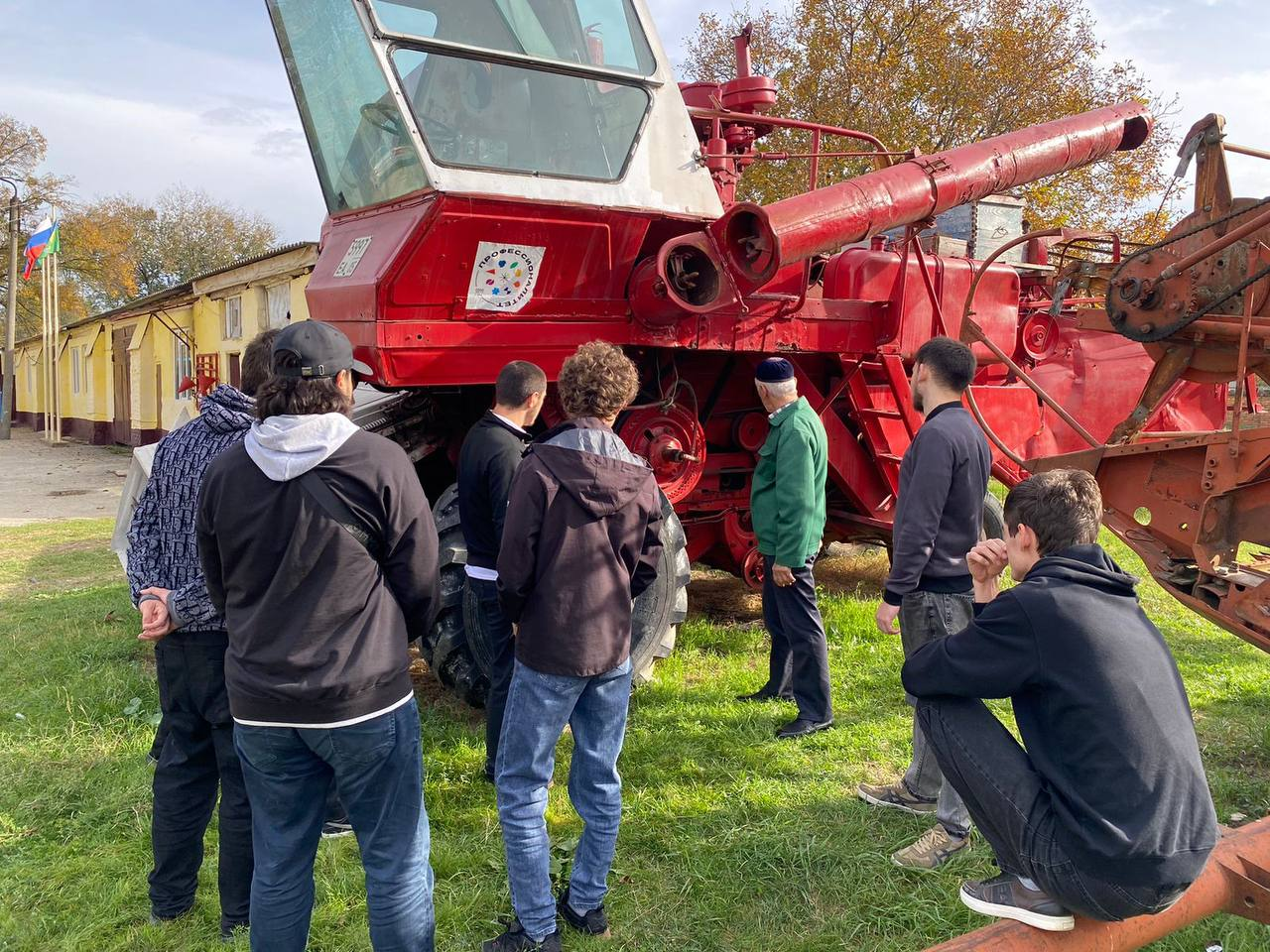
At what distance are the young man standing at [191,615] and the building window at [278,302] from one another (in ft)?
44.6

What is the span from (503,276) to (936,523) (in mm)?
2045

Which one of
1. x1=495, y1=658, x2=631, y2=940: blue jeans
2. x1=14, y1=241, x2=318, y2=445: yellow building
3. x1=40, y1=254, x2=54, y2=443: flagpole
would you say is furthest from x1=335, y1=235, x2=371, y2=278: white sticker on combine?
x1=40, y1=254, x2=54, y2=443: flagpole

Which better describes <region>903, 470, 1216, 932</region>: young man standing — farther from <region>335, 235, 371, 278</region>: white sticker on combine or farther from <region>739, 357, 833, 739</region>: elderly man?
<region>335, 235, 371, 278</region>: white sticker on combine

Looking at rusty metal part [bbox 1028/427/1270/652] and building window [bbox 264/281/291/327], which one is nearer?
rusty metal part [bbox 1028/427/1270/652]

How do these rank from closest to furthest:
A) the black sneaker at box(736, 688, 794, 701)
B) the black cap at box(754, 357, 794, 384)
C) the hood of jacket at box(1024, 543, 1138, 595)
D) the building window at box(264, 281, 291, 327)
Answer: the hood of jacket at box(1024, 543, 1138, 595) < the black cap at box(754, 357, 794, 384) < the black sneaker at box(736, 688, 794, 701) < the building window at box(264, 281, 291, 327)

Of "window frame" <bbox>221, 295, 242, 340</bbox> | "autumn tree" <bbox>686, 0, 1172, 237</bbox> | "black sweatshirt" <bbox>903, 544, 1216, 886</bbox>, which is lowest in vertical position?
"black sweatshirt" <bbox>903, 544, 1216, 886</bbox>

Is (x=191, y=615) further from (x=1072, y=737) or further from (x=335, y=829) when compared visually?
(x=1072, y=737)

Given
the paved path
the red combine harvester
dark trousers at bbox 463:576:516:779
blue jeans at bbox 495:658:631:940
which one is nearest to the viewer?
blue jeans at bbox 495:658:631:940

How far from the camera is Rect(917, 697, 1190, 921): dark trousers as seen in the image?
78.3 inches

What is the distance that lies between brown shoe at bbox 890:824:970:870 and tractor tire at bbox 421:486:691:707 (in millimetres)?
1246

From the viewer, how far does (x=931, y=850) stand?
3.03 m

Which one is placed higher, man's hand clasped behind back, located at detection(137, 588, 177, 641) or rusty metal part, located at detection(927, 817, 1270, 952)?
man's hand clasped behind back, located at detection(137, 588, 177, 641)

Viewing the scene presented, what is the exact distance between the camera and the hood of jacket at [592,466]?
8.47ft

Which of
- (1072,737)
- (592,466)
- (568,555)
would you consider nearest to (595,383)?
(592,466)
